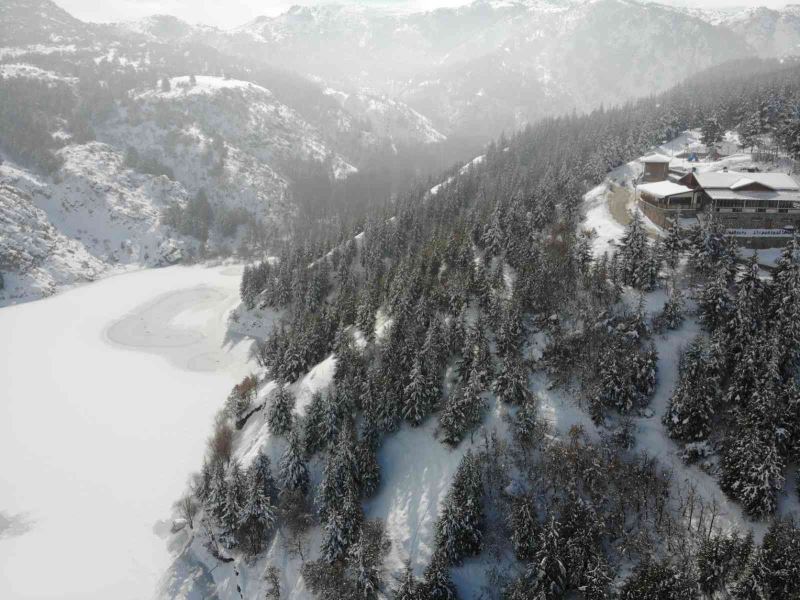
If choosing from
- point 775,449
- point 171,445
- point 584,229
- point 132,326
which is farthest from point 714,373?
point 132,326

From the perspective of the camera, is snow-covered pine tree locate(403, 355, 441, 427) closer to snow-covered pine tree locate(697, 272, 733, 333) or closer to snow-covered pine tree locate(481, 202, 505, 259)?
snow-covered pine tree locate(481, 202, 505, 259)

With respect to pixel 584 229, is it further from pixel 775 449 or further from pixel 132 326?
pixel 132 326

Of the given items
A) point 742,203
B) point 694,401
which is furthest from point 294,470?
point 742,203

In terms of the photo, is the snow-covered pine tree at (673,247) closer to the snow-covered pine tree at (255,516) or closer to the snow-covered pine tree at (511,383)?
the snow-covered pine tree at (511,383)

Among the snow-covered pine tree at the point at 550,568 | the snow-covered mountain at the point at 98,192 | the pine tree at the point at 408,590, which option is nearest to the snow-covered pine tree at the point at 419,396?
the pine tree at the point at 408,590

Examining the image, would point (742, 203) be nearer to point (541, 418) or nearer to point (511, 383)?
point (511, 383)

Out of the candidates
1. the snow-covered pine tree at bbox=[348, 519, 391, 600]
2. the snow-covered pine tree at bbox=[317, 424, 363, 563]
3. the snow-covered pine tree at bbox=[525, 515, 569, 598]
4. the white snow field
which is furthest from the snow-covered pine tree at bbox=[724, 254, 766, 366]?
the white snow field
